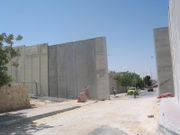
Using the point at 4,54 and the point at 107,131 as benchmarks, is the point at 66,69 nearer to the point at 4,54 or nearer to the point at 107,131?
the point at 4,54

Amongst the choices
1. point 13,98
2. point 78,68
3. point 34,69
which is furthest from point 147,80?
point 13,98

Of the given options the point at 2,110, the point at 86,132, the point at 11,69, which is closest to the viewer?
the point at 86,132

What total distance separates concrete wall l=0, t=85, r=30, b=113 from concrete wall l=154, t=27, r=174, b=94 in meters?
13.6

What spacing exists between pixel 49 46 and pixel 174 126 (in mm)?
23760

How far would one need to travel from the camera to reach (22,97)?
1488 cm

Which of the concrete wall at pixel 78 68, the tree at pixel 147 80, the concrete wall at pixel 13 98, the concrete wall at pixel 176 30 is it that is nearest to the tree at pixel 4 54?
the concrete wall at pixel 13 98

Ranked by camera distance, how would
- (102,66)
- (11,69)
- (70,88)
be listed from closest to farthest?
1. (102,66)
2. (70,88)
3. (11,69)

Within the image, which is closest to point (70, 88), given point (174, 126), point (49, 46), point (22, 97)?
point (49, 46)

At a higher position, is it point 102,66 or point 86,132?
point 102,66

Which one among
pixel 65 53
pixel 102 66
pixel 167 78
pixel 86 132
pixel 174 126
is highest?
pixel 65 53

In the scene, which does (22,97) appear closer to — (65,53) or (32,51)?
(65,53)

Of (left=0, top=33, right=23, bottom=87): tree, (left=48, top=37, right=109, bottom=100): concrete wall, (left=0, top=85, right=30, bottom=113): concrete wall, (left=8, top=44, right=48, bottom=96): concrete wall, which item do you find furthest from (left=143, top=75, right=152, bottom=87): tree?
(left=0, top=33, right=23, bottom=87): tree

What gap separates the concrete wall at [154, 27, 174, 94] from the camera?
60.8 ft

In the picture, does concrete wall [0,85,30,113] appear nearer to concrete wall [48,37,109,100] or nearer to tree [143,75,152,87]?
concrete wall [48,37,109,100]
